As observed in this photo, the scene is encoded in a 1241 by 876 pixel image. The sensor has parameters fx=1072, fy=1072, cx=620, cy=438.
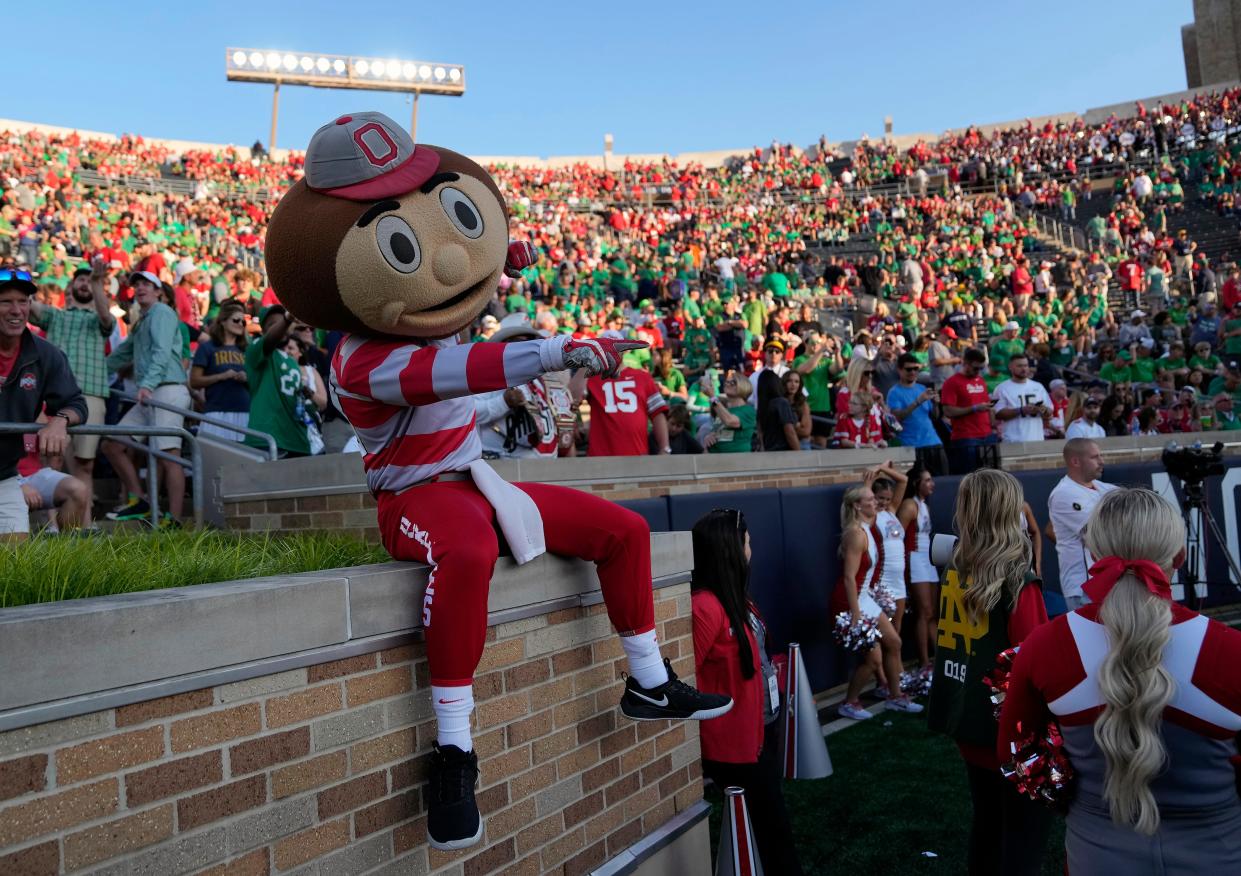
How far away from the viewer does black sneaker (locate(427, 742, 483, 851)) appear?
264 centimetres

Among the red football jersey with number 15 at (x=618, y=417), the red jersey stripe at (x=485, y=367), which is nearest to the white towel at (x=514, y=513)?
the red jersey stripe at (x=485, y=367)

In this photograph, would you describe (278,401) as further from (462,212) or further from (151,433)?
(462,212)

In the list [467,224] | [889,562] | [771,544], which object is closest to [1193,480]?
[889,562]

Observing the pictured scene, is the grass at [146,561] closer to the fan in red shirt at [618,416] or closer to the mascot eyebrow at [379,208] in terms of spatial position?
the mascot eyebrow at [379,208]

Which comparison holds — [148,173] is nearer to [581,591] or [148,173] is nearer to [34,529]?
[34,529]

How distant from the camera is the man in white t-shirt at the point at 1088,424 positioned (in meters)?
11.4

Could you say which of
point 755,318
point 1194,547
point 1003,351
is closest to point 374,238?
point 1194,547

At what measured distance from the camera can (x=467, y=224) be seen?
3.19 metres

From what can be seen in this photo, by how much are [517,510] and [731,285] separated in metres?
18.4

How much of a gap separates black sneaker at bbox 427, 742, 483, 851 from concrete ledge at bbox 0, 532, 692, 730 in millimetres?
335

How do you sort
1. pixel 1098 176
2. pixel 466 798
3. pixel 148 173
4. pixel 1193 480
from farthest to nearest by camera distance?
pixel 1098 176 < pixel 148 173 < pixel 1193 480 < pixel 466 798

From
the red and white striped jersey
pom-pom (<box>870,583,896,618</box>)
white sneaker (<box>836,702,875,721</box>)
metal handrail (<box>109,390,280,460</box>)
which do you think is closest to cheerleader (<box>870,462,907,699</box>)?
pom-pom (<box>870,583,896,618</box>)

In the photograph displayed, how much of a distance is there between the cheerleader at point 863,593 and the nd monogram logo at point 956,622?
118 inches

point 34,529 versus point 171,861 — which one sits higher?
point 34,529
